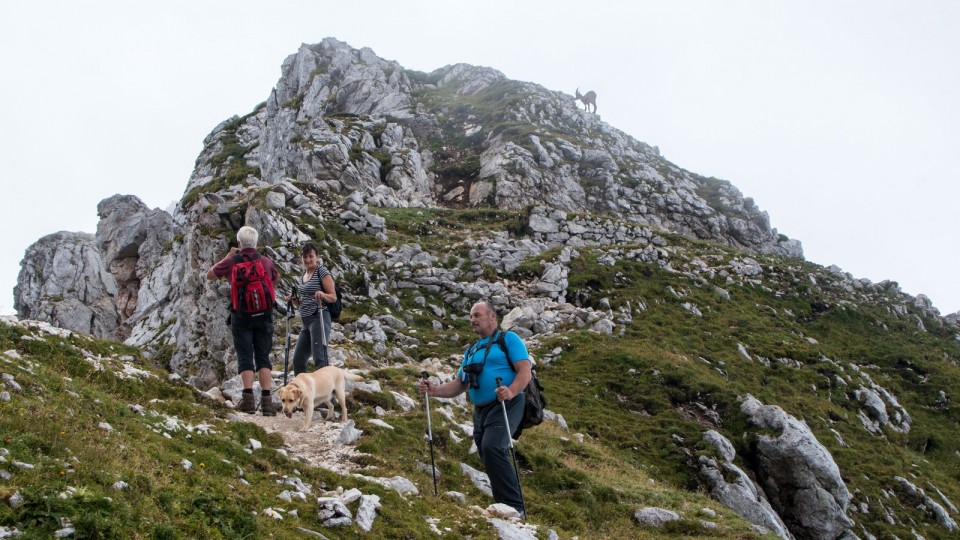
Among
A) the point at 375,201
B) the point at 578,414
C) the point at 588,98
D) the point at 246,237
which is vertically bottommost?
the point at 578,414

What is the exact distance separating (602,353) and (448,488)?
54.8 ft

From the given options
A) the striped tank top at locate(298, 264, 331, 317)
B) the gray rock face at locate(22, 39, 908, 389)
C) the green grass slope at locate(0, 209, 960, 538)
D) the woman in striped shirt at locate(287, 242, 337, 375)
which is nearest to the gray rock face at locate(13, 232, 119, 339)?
the gray rock face at locate(22, 39, 908, 389)

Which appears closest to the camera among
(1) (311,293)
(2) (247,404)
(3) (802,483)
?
(2) (247,404)

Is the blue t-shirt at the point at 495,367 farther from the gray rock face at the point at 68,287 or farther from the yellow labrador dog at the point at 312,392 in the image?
the gray rock face at the point at 68,287

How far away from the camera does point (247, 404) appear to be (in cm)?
1163

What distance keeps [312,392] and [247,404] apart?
143 centimetres

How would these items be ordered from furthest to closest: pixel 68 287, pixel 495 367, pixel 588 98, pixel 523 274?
pixel 588 98, pixel 68 287, pixel 523 274, pixel 495 367

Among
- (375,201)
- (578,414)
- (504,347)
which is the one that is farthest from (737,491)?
(375,201)

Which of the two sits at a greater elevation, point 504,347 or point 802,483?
point 504,347

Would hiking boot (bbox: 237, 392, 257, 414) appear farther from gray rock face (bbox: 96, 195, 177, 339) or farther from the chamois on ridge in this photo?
the chamois on ridge

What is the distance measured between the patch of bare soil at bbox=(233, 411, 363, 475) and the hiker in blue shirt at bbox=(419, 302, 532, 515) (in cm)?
234

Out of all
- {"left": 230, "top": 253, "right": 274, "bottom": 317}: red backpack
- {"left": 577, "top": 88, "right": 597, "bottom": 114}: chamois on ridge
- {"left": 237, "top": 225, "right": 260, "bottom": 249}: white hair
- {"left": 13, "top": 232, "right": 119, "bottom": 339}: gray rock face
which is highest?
{"left": 577, "top": 88, "right": 597, "bottom": 114}: chamois on ridge

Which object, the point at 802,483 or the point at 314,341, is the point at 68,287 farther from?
the point at 802,483

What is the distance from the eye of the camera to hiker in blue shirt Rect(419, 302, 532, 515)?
854cm
